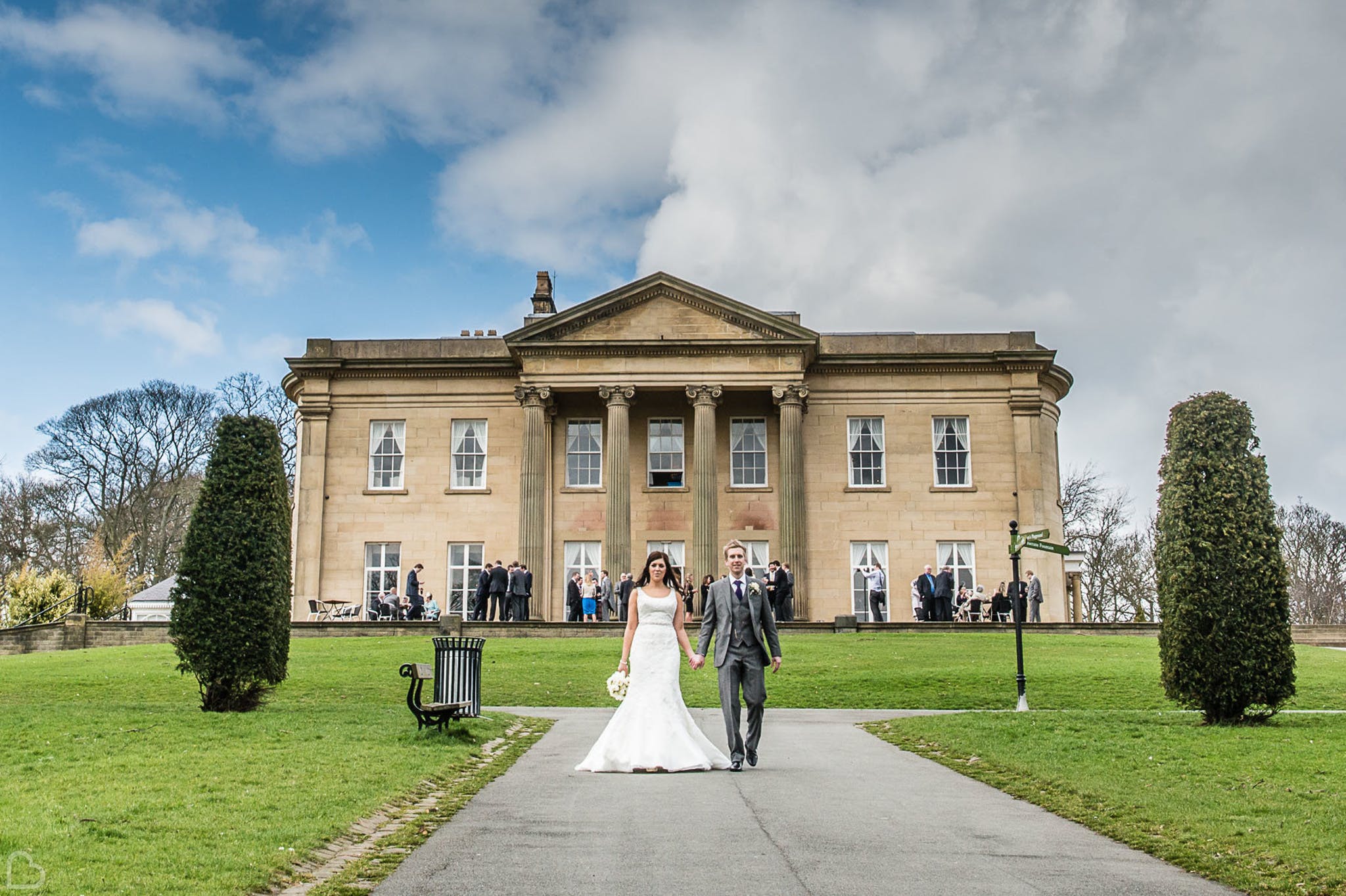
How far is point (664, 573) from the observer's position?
12.1 metres

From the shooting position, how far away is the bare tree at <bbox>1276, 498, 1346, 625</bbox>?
220 feet

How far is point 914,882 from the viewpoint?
6754 mm

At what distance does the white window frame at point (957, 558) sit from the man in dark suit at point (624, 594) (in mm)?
10589

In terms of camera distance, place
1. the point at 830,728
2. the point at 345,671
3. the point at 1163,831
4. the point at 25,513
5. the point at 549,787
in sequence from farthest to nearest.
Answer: the point at 25,513, the point at 345,671, the point at 830,728, the point at 549,787, the point at 1163,831

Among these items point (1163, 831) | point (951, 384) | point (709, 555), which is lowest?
point (1163, 831)

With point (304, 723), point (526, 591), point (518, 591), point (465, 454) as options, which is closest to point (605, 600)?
point (526, 591)

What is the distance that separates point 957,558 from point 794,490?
5.98 m

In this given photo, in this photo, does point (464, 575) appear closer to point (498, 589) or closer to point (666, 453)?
point (498, 589)

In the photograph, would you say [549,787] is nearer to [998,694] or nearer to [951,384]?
[998,694]

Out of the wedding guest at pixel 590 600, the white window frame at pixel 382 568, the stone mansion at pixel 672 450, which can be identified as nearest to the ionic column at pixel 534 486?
the stone mansion at pixel 672 450

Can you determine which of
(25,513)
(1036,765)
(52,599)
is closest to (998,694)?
(1036,765)

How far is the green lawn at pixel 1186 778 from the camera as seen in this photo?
25.1 ft

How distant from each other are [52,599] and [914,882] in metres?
43.0

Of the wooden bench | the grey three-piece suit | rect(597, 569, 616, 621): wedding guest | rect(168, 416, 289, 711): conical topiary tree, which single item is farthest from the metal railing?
the grey three-piece suit
